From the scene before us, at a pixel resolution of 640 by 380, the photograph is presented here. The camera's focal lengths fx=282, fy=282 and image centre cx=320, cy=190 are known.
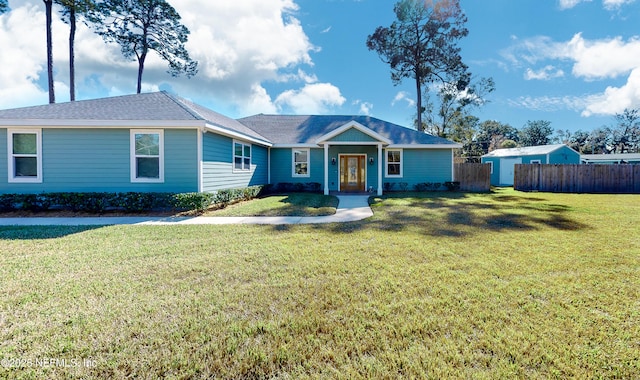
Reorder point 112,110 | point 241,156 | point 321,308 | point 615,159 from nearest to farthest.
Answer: point 321,308 < point 112,110 < point 241,156 < point 615,159

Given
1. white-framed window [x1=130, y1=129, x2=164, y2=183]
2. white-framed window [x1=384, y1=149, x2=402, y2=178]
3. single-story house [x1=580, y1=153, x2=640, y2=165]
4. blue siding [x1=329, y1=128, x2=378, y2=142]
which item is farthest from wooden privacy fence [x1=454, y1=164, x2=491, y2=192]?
single-story house [x1=580, y1=153, x2=640, y2=165]

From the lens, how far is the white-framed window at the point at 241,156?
12789 millimetres

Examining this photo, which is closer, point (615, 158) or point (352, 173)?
point (352, 173)

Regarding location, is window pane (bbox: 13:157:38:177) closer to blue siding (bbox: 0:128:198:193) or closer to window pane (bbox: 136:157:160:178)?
blue siding (bbox: 0:128:198:193)

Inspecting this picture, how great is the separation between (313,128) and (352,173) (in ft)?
14.0

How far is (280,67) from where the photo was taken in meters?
20.4

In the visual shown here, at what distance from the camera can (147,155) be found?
32.6 feet

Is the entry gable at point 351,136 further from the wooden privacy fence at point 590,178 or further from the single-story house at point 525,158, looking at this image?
the single-story house at point 525,158

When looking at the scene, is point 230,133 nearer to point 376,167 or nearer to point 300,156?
point 300,156

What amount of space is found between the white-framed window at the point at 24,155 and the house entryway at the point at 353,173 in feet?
42.9

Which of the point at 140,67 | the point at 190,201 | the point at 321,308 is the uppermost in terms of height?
the point at 140,67

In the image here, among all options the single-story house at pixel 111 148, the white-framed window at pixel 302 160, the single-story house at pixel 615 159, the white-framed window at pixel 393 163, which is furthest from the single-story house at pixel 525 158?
the single-story house at pixel 111 148

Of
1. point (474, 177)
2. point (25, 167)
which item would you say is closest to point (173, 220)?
point (25, 167)

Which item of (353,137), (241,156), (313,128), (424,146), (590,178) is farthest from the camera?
(313,128)
